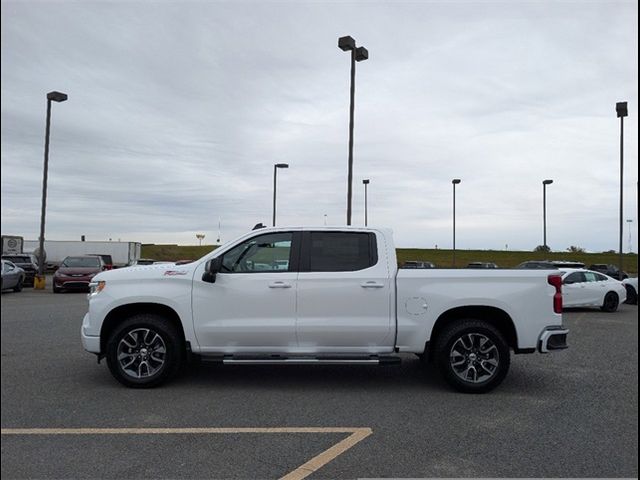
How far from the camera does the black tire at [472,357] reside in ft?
21.6

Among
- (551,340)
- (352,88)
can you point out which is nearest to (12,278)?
(352,88)

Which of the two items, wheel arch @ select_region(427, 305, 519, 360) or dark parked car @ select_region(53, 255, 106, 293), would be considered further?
dark parked car @ select_region(53, 255, 106, 293)

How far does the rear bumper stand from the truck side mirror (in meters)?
3.77

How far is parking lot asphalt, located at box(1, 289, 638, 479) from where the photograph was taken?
423cm

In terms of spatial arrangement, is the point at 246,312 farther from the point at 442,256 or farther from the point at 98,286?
the point at 442,256

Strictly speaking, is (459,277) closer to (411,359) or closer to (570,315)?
(411,359)

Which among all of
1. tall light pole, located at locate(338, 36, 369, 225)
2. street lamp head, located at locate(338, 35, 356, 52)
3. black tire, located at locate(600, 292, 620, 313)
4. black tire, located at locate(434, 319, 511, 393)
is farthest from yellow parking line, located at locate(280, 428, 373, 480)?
street lamp head, located at locate(338, 35, 356, 52)

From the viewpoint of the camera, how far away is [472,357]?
6664 mm

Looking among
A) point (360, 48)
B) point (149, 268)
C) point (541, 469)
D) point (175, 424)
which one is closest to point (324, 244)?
point (149, 268)

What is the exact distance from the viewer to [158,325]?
6672 millimetres

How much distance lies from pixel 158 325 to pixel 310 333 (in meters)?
1.75

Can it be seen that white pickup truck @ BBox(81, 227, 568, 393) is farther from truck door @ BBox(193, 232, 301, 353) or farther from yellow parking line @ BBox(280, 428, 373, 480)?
yellow parking line @ BBox(280, 428, 373, 480)

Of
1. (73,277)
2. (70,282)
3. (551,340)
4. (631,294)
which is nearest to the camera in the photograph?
(551,340)

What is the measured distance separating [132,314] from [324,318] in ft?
7.55
